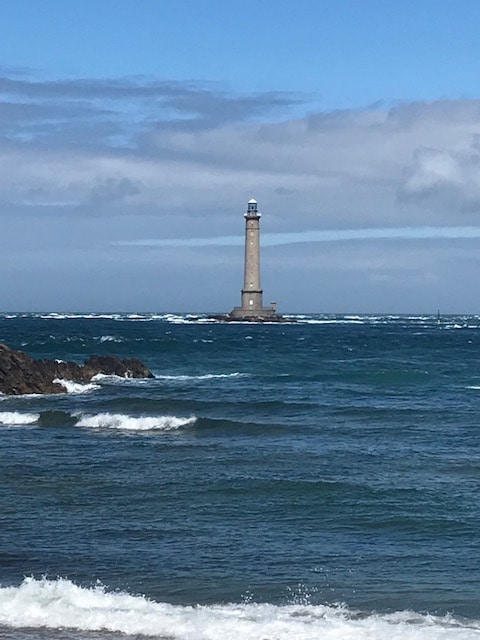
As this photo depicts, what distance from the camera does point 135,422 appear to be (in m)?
28.7

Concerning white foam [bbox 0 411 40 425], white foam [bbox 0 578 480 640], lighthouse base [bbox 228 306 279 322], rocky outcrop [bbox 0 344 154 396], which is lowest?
white foam [bbox 0 578 480 640]

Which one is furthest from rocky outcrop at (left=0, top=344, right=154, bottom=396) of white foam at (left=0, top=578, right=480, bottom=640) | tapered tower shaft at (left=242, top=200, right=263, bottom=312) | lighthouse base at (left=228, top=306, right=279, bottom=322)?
lighthouse base at (left=228, top=306, right=279, bottom=322)

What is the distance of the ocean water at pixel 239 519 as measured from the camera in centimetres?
1166

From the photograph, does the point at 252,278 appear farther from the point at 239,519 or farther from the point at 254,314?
the point at 239,519

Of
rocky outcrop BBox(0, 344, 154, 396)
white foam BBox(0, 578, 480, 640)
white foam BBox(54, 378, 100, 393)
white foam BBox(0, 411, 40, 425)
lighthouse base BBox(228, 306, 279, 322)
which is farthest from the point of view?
lighthouse base BBox(228, 306, 279, 322)

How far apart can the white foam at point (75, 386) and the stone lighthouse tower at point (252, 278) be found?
215 ft

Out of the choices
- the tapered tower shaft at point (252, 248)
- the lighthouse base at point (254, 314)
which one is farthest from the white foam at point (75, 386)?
the lighthouse base at point (254, 314)

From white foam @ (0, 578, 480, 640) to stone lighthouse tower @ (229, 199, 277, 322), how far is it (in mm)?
94318

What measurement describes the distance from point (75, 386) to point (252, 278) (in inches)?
2702

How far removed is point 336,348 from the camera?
70688 mm

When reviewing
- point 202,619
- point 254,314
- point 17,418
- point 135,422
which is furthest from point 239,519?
point 254,314

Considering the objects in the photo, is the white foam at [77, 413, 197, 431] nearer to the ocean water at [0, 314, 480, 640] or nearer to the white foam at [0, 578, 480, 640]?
the ocean water at [0, 314, 480, 640]

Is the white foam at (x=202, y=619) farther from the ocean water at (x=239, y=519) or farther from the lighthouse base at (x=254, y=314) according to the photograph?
the lighthouse base at (x=254, y=314)

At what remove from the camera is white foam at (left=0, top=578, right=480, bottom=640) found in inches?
434
